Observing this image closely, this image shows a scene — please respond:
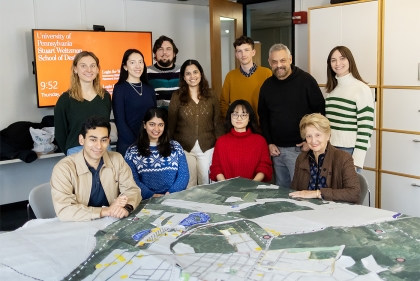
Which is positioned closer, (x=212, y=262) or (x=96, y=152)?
(x=212, y=262)

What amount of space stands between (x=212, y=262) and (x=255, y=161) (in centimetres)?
156

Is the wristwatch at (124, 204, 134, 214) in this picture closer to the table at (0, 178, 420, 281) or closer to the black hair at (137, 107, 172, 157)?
the table at (0, 178, 420, 281)

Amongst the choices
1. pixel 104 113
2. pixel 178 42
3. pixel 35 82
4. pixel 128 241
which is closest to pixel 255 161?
pixel 104 113

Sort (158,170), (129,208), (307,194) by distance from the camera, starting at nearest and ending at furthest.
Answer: (129,208) < (307,194) < (158,170)

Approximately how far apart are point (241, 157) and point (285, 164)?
0.38 m

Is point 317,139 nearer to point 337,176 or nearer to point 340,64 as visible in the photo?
point 337,176

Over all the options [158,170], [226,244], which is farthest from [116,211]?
[158,170]

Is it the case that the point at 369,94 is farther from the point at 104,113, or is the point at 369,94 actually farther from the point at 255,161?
the point at 104,113

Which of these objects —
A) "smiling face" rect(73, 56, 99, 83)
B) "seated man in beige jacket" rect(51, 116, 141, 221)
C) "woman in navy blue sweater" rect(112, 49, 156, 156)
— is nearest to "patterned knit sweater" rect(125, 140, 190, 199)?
"woman in navy blue sweater" rect(112, 49, 156, 156)

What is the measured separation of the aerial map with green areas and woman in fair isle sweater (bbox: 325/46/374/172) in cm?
87

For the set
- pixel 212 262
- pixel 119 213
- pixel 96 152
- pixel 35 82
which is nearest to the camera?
pixel 212 262

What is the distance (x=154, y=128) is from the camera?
112 inches

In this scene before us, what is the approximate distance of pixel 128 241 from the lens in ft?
5.78

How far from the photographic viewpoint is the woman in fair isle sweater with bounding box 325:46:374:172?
9.45 ft
